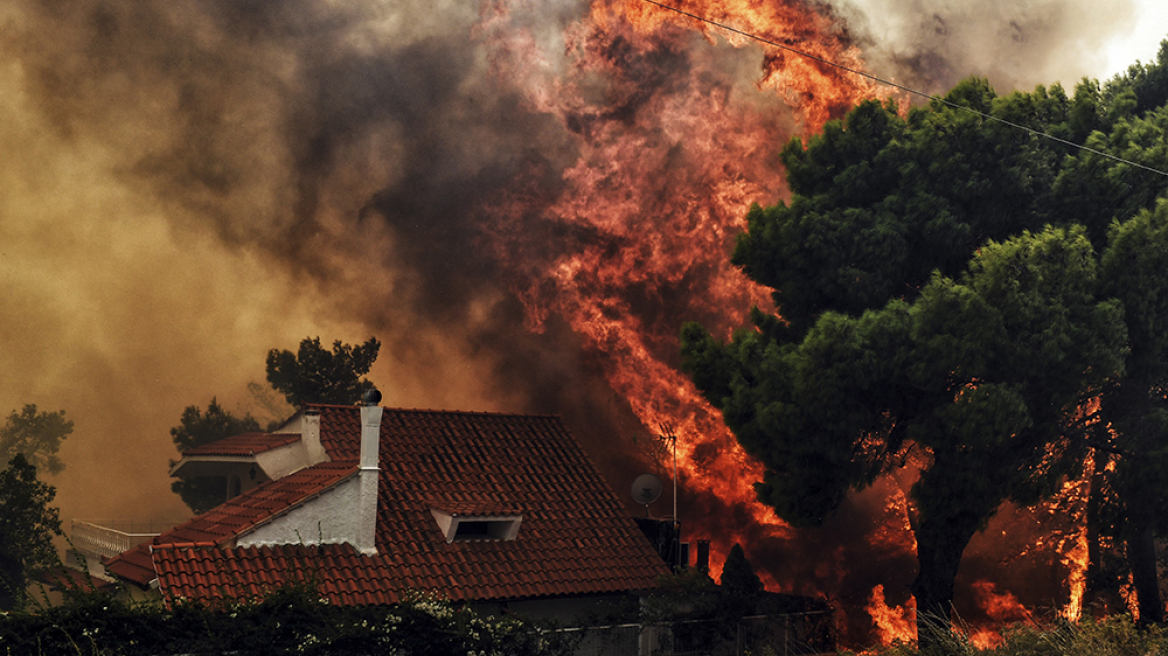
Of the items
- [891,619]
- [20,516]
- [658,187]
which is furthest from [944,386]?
[658,187]

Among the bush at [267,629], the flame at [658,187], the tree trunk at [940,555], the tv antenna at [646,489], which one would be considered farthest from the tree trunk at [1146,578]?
the bush at [267,629]

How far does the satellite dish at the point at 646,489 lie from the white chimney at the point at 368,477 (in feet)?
26.6

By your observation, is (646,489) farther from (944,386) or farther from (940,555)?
(944,386)

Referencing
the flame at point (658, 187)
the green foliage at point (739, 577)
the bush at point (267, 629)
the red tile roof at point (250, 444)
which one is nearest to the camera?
the bush at point (267, 629)

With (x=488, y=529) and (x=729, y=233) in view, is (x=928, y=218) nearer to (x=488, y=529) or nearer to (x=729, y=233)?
(x=488, y=529)

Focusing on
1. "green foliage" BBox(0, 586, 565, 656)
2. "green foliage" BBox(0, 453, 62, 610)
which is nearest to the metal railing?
"green foliage" BBox(0, 453, 62, 610)

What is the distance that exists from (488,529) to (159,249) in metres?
39.6

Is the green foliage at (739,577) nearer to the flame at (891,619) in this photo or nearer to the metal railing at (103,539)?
the flame at (891,619)

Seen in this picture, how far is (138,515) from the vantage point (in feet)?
182

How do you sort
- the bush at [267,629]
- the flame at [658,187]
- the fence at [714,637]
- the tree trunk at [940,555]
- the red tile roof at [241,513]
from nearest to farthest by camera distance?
1. the bush at [267,629]
2. the fence at [714,637]
3. the red tile roof at [241,513]
4. the tree trunk at [940,555]
5. the flame at [658,187]

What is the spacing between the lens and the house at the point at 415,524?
1889 cm

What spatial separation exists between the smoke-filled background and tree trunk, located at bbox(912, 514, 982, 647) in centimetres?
2214

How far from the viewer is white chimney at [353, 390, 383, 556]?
1991 cm

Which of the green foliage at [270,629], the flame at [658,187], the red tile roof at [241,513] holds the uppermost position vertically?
the flame at [658,187]
